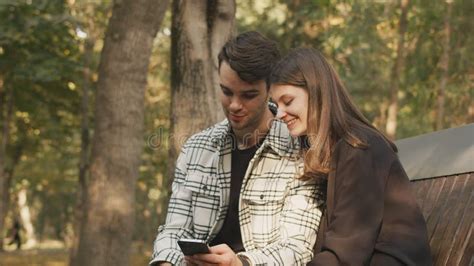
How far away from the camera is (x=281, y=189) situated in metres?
4.05

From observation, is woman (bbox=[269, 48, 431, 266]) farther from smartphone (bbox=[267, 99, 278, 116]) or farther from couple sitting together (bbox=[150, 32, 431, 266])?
smartphone (bbox=[267, 99, 278, 116])

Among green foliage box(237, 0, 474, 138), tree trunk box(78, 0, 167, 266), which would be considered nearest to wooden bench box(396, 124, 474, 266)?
tree trunk box(78, 0, 167, 266)

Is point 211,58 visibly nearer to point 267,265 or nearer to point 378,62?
point 267,265

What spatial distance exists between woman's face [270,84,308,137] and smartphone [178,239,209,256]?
2.06 feet

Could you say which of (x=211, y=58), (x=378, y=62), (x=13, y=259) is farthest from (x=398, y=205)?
(x=13, y=259)

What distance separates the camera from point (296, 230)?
12.8ft

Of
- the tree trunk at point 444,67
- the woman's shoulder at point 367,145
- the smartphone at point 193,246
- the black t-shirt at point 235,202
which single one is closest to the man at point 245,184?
the black t-shirt at point 235,202

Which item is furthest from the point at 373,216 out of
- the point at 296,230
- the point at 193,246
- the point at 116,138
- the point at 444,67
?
the point at 444,67

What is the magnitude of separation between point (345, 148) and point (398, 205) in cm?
30

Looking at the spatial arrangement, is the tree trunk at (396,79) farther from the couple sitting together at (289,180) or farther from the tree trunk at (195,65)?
the couple sitting together at (289,180)

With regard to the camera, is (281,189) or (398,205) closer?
(398,205)

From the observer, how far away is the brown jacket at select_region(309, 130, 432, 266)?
3.49 metres

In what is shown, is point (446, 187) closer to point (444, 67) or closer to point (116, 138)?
point (116, 138)

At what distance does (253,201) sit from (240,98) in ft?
1.58
